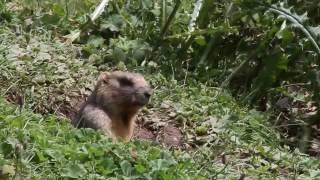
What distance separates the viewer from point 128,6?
9.77 m

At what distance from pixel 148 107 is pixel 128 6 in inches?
70.3

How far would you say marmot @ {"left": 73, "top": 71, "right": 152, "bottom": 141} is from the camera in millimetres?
7562

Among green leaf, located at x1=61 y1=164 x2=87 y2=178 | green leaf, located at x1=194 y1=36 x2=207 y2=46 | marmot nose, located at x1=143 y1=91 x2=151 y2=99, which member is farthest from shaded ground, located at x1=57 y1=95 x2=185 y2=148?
green leaf, located at x1=61 y1=164 x2=87 y2=178

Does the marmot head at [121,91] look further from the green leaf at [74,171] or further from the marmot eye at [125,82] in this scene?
the green leaf at [74,171]

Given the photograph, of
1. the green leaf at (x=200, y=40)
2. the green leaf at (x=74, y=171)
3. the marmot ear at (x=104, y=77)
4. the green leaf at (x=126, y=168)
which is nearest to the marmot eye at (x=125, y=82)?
the marmot ear at (x=104, y=77)

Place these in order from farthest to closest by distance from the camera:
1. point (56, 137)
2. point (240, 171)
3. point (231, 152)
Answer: point (231, 152) < point (240, 171) < point (56, 137)

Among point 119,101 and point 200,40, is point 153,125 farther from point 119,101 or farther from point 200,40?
point 200,40

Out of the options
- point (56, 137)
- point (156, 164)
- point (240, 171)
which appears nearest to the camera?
point (156, 164)

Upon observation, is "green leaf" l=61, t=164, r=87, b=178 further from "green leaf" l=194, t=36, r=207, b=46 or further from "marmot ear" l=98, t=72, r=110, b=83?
"green leaf" l=194, t=36, r=207, b=46

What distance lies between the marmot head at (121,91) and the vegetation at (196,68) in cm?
39

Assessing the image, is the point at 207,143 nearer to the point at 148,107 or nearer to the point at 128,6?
the point at 148,107

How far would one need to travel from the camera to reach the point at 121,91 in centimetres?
770

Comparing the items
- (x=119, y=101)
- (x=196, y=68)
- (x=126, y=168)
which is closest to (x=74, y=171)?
(x=126, y=168)

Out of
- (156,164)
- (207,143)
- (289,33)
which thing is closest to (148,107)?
(207,143)
